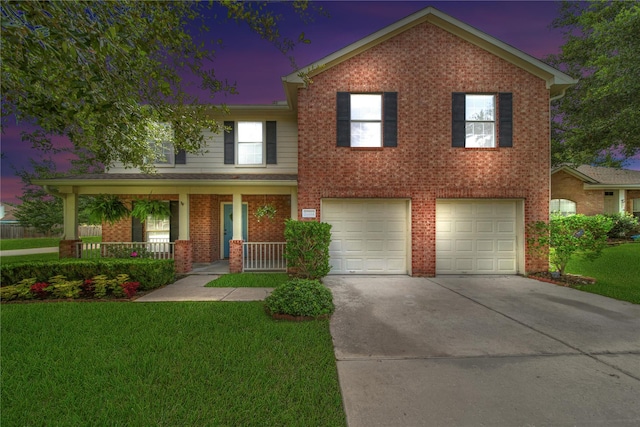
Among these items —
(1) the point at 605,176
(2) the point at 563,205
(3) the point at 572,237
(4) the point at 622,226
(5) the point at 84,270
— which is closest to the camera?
(5) the point at 84,270

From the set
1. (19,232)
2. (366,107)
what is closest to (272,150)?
Answer: (366,107)

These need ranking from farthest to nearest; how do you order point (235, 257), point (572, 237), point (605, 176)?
point (605, 176)
point (235, 257)
point (572, 237)

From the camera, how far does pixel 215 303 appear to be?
18.3 feet

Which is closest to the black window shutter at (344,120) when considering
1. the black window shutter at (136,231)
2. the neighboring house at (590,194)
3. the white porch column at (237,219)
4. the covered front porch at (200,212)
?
the covered front porch at (200,212)

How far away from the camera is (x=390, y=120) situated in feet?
26.9

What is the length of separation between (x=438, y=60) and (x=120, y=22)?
809cm

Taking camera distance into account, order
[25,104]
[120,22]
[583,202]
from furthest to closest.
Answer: [583,202], [25,104], [120,22]

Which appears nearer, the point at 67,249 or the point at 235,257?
the point at 235,257

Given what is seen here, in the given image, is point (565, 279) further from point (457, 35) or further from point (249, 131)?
point (249, 131)

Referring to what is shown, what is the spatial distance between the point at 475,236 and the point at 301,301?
A: 640 centimetres

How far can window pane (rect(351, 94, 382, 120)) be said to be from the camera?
8312 mm

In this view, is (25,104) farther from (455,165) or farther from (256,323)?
(455,165)

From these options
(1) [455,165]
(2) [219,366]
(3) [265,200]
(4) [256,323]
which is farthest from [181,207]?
(1) [455,165]

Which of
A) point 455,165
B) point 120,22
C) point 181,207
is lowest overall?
point 181,207
